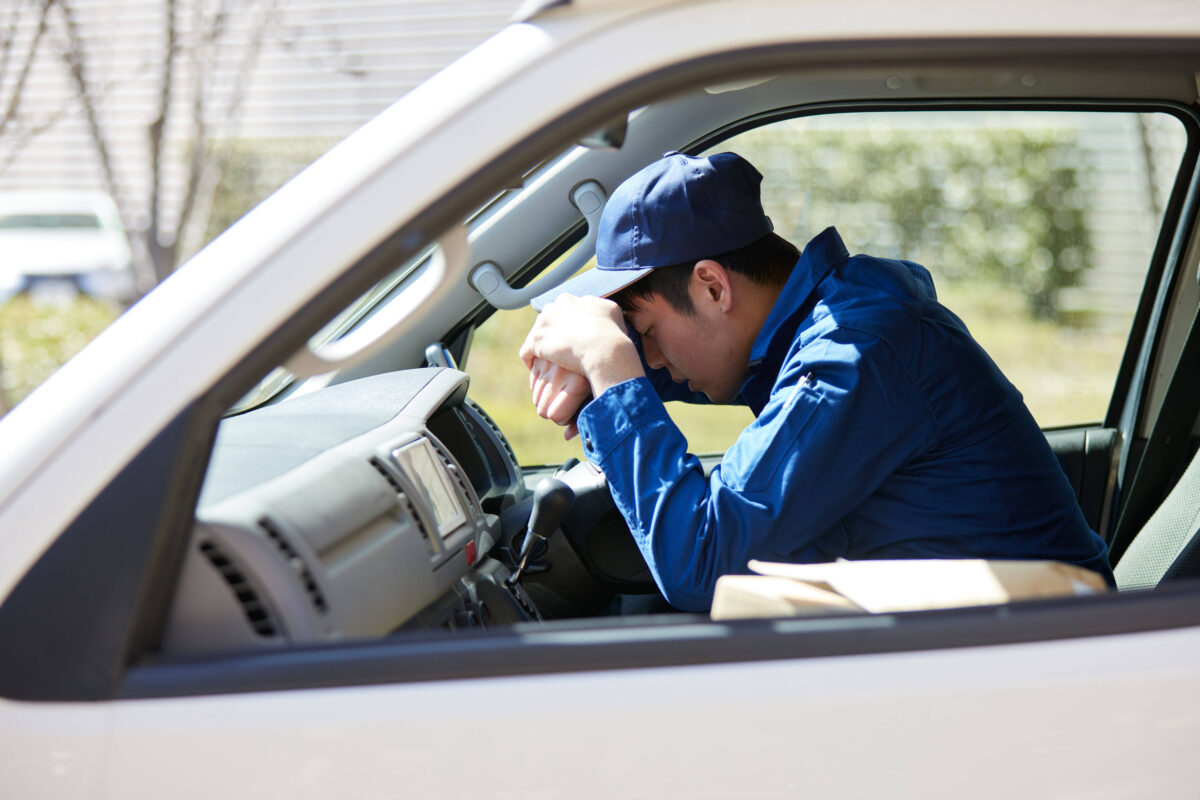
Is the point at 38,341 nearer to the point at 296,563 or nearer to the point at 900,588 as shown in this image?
the point at 296,563

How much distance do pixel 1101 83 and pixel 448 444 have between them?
1.64 m

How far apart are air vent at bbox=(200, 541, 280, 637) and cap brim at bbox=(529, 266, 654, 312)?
3.16 ft

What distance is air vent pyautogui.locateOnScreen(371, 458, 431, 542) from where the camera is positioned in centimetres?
157

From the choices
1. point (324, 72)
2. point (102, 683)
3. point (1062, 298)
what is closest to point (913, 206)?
point (1062, 298)

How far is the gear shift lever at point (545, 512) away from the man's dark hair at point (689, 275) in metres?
0.37

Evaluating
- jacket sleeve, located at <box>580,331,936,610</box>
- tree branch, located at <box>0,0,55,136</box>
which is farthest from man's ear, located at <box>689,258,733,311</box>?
tree branch, located at <box>0,0,55,136</box>

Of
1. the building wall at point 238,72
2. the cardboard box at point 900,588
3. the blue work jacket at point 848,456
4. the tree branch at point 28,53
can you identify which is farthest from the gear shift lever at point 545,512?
the building wall at point 238,72

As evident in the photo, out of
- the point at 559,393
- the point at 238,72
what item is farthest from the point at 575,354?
the point at 238,72

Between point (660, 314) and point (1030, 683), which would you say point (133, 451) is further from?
point (660, 314)

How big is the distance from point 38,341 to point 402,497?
5.61 meters

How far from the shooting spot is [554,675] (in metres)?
1.05

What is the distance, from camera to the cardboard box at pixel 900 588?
46.1 inches

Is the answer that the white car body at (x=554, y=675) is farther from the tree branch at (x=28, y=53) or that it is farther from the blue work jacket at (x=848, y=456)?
the tree branch at (x=28, y=53)

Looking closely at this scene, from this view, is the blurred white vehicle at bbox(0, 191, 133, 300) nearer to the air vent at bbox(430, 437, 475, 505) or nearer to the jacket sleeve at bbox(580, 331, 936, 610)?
the air vent at bbox(430, 437, 475, 505)
